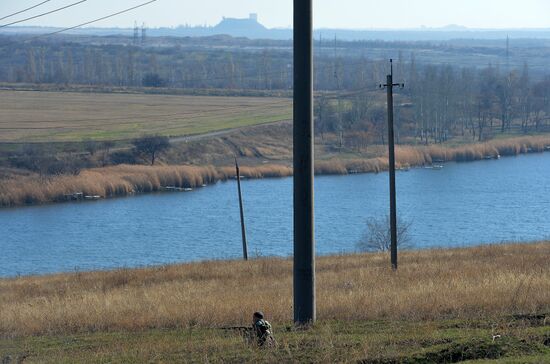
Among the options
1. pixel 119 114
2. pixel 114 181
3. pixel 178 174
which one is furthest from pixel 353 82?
pixel 114 181

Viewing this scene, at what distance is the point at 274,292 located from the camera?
13.8m

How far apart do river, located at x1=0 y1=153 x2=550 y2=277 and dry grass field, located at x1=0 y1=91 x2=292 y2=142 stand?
15597 millimetres

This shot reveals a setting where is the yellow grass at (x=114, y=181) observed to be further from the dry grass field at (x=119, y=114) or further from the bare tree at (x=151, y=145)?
the dry grass field at (x=119, y=114)

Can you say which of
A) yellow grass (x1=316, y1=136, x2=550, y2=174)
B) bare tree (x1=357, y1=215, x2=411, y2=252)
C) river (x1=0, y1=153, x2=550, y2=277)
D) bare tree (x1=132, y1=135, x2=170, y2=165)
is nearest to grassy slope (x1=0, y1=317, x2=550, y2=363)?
river (x1=0, y1=153, x2=550, y2=277)

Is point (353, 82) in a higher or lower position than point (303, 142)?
lower

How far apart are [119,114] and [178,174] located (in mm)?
23362

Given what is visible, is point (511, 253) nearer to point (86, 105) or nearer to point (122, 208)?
point (122, 208)

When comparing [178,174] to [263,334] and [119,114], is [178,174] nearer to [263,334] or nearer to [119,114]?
[119,114]

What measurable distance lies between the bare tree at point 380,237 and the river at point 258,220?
42 centimetres

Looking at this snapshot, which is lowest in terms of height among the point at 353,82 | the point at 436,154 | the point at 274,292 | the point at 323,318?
the point at 436,154

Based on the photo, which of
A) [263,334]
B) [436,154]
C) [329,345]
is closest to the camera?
[329,345]

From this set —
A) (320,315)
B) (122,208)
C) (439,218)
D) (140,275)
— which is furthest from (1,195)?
(320,315)

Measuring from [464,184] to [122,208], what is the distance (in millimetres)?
20118

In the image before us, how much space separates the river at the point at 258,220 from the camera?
33.5 metres
